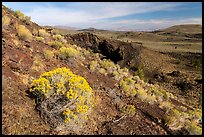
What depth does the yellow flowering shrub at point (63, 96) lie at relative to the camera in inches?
331

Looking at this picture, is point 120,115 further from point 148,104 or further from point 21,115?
point 21,115

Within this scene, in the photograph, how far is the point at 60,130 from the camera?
820 cm

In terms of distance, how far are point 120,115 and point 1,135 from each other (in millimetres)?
4640

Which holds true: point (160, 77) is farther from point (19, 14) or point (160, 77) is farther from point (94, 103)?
point (94, 103)

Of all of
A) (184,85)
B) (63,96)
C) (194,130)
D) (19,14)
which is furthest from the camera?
(184,85)

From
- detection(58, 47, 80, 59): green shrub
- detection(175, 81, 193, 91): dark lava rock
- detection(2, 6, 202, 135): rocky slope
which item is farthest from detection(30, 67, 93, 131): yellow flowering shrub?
detection(175, 81, 193, 91): dark lava rock

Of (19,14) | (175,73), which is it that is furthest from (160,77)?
(19,14)

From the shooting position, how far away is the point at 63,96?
28.6ft

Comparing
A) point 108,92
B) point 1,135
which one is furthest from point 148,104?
point 1,135

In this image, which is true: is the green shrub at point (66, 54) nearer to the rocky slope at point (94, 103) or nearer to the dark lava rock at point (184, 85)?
the rocky slope at point (94, 103)

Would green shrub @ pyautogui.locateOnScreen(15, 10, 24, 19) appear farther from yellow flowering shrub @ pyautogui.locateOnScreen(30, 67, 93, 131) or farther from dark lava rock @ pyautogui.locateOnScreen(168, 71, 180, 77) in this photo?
dark lava rock @ pyautogui.locateOnScreen(168, 71, 180, 77)

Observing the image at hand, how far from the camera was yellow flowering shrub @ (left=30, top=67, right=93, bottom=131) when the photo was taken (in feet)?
27.6

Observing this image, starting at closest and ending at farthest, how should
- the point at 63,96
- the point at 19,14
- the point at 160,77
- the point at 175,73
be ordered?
the point at 63,96 < the point at 19,14 < the point at 160,77 < the point at 175,73

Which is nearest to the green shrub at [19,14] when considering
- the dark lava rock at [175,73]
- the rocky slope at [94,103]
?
the rocky slope at [94,103]
